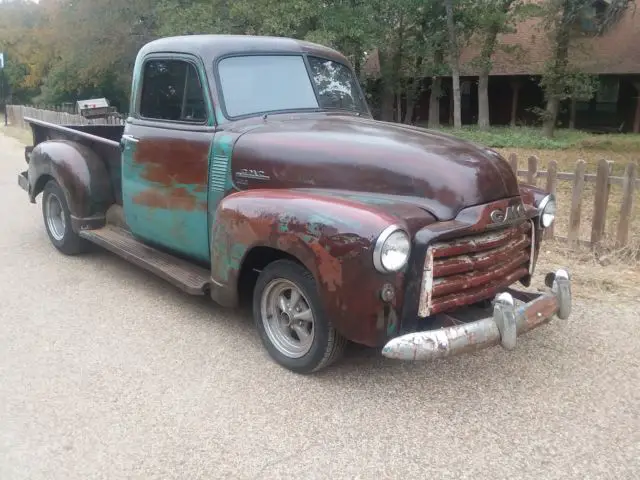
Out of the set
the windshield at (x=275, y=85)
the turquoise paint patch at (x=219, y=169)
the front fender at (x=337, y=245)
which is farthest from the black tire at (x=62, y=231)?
the front fender at (x=337, y=245)

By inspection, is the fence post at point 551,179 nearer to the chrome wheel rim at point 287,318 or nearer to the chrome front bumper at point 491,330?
the chrome front bumper at point 491,330

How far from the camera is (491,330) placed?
3.26 metres

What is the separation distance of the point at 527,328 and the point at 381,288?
3.05 ft

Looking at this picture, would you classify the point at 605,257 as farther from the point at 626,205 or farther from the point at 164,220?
the point at 164,220

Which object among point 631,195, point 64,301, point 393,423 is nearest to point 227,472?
point 393,423

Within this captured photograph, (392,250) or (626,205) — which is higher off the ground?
(392,250)

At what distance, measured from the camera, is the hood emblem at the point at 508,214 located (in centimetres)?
353

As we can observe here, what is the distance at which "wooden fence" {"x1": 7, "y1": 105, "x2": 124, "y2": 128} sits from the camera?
15.6 metres

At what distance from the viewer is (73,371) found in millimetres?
3830

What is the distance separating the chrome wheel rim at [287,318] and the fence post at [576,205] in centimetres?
399

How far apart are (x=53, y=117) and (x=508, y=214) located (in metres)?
19.5

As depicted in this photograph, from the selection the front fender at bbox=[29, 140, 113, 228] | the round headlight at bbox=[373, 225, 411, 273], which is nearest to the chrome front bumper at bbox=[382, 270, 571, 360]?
the round headlight at bbox=[373, 225, 411, 273]

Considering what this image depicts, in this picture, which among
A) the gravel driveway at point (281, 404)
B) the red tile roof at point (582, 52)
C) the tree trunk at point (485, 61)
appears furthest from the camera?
the red tile roof at point (582, 52)

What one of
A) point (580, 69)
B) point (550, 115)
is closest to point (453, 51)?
point (550, 115)
